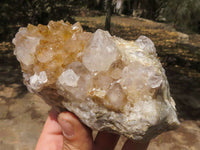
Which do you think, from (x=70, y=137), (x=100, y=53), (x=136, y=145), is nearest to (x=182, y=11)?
(x=136, y=145)

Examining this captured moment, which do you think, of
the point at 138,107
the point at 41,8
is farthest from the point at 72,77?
the point at 41,8

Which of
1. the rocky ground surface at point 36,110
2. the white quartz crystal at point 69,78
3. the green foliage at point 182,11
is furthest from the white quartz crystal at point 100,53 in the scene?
the green foliage at point 182,11

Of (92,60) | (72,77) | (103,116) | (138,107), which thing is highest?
(92,60)

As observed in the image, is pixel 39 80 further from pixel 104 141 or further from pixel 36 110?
pixel 36 110

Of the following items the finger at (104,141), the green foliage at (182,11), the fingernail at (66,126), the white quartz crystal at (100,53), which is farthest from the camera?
the green foliage at (182,11)

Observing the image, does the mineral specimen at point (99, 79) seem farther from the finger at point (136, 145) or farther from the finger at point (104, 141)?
the finger at point (104, 141)

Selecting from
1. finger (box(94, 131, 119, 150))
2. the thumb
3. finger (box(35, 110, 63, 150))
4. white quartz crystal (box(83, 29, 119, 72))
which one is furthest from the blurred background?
white quartz crystal (box(83, 29, 119, 72))

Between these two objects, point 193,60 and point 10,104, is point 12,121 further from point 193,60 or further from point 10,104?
point 193,60
